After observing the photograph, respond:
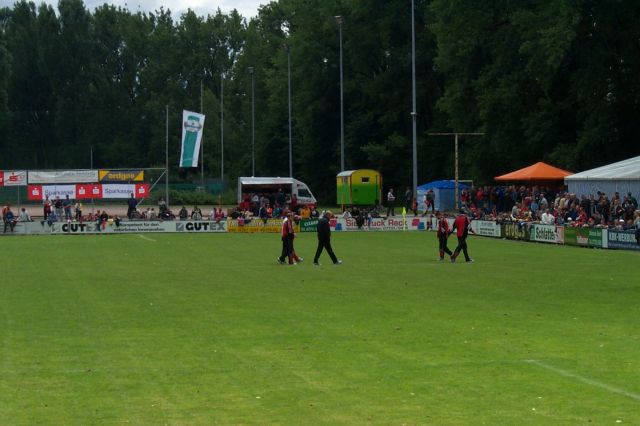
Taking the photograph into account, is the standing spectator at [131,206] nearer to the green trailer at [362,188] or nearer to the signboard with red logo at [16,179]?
the signboard with red logo at [16,179]

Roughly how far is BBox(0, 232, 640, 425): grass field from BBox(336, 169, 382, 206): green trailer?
40074mm

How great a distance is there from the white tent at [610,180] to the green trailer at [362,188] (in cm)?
2177

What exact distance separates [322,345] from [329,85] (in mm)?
79792

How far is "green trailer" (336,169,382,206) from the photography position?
2864 inches

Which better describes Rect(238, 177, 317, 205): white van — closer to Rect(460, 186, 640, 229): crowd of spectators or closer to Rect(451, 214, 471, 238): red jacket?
Rect(460, 186, 640, 229): crowd of spectators

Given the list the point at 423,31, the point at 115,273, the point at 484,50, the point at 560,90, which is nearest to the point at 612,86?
the point at 560,90

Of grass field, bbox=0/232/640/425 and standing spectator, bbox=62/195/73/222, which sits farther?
standing spectator, bbox=62/195/73/222

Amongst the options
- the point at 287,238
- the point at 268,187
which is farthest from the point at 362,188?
the point at 287,238

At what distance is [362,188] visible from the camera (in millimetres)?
73125

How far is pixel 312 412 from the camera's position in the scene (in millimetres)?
11492

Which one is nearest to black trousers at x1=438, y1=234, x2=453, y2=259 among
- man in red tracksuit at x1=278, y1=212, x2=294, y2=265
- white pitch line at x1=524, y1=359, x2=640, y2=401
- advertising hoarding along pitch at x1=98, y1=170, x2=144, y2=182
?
man in red tracksuit at x1=278, y1=212, x2=294, y2=265

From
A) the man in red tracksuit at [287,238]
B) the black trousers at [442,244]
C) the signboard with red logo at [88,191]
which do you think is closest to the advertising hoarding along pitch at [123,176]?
the signboard with red logo at [88,191]

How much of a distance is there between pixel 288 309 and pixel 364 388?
337 inches

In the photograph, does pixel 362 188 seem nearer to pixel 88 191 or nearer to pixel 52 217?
pixel 88 191
